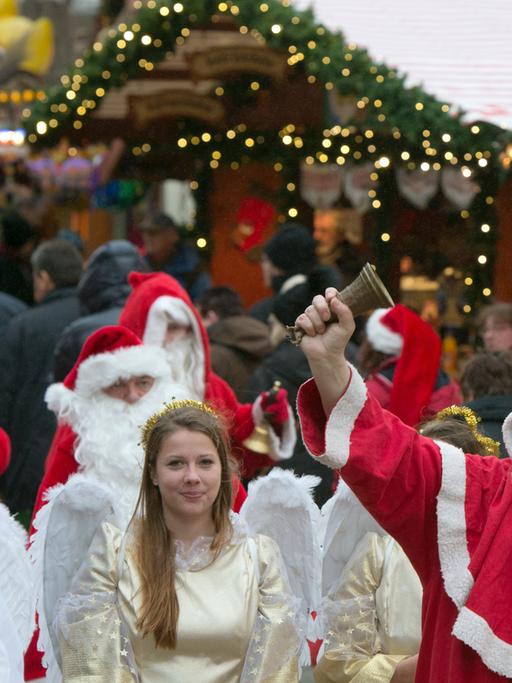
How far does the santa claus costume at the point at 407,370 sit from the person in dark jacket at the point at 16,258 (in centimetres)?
500

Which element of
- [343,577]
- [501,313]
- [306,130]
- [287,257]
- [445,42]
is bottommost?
[343,577]

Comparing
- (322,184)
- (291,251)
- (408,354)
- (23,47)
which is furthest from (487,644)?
(23,47)

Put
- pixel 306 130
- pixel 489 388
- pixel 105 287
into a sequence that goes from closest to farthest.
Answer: pixel 489 388 → pixel 105 287 → pixel 306 130

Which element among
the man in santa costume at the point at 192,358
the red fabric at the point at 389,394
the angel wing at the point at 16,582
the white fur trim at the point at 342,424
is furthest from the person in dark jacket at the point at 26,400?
the white fur trim at the point at 342,424

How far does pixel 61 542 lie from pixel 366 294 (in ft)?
6.20

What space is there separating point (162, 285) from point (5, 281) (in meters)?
5.13

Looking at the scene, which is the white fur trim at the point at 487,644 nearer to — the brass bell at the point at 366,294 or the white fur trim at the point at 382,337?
the brass bell at the point at 366,294

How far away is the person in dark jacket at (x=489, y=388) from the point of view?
567cm

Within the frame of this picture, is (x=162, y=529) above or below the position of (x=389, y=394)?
below

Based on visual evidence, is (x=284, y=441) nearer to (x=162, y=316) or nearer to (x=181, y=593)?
(x=162, y=316)

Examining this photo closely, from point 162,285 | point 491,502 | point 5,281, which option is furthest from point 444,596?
point 5,281

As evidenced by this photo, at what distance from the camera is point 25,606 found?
428cm

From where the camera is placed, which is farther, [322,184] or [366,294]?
[322,184]

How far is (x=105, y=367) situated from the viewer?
5.93 metres
